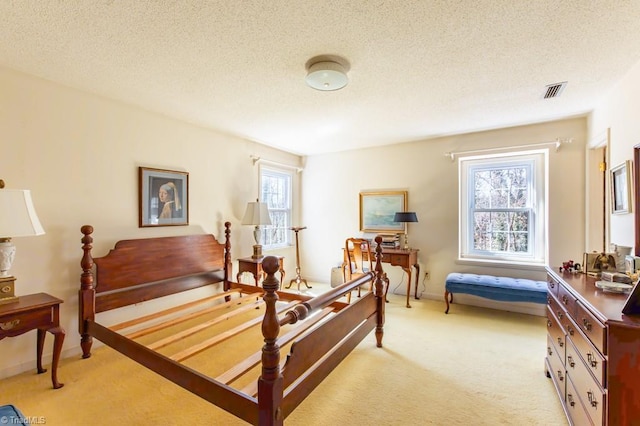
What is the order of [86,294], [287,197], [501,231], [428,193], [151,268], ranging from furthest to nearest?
[287,197] < [428,193] < [501,231] < [151,268] < [86,294]

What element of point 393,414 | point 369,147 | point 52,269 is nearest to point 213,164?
point 52,269

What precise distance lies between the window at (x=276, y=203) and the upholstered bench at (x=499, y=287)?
279 cm

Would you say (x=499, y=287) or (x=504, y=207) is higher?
(x=504, y=207)

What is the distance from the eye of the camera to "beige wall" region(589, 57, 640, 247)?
217 cm

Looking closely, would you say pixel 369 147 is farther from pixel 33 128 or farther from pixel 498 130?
pixel 33 128

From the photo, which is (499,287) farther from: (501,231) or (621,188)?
(621,188)

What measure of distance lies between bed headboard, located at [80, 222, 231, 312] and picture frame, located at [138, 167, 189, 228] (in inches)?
9.2

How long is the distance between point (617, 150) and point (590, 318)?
6.31 ft

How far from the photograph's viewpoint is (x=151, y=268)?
3004mm

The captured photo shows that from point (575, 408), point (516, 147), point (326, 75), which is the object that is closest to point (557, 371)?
point (575, 408)

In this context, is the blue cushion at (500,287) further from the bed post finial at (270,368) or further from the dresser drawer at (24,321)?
the dresser drawer at (24,321)

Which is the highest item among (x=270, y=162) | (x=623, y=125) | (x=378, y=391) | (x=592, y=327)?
(x=270, y=162)

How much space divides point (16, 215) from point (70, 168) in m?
0.76

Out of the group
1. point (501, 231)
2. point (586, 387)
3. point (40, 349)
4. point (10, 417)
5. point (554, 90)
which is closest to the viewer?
point (10, 417)
